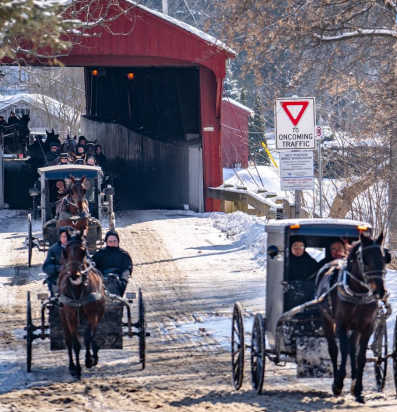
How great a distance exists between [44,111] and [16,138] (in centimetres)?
3075

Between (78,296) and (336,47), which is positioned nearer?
(78,296)

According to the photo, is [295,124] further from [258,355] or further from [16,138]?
[16,138]

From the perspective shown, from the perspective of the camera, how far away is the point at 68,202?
684 inches

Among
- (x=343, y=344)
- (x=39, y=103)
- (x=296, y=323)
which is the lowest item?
(x=343, y=344)

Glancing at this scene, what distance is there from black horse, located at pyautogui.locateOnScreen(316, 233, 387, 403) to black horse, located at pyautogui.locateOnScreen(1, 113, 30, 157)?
3240 centimetres

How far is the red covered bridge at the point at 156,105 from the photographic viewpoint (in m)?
27.6

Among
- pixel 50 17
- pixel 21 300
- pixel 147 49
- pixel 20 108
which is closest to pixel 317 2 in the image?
pixel 147 49

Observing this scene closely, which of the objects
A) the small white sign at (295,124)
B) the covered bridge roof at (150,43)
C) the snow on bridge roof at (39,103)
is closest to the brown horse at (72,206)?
the small white sign at (295,124)

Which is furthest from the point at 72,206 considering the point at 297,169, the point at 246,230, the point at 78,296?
the point at 78,296

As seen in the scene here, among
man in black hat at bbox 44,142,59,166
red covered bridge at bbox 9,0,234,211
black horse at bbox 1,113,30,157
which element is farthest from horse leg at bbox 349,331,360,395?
black horse at bbox 1,113,30,157

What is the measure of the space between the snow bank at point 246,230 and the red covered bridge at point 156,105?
153 inches

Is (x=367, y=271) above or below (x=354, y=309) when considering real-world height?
above

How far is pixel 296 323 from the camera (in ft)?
29.3

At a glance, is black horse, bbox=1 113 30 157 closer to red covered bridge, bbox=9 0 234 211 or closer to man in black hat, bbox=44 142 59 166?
red covered bridge, bbox=9 0 234 211
